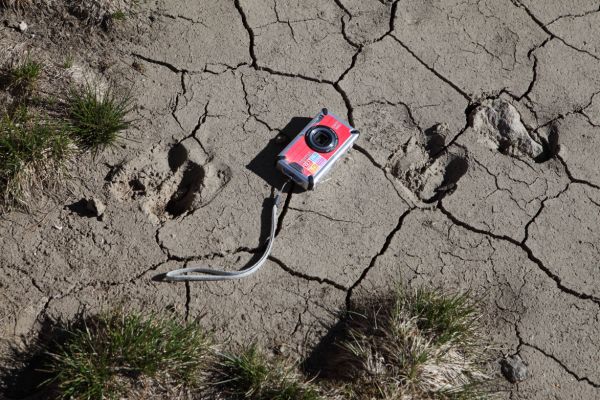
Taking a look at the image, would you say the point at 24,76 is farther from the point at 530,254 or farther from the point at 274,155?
the point at 530,254

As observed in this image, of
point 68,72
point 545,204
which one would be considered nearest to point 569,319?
point 545,204

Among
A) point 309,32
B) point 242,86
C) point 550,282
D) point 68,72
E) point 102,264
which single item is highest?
point 309,32

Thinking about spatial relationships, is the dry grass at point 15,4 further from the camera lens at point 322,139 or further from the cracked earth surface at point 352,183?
the camera lens at point 322,139

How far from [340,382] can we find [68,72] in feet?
6.45

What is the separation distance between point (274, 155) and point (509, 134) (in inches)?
49.4

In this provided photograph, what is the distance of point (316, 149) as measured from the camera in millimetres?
3381

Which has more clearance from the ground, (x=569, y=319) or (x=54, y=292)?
(x=569, y=319)

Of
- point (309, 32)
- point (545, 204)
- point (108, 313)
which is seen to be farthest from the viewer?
point (309, 32)

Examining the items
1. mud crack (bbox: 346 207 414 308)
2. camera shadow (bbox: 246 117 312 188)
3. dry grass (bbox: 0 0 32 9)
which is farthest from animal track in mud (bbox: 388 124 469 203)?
dry grass (bbox: 0 0 32 9)

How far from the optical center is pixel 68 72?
345 cm

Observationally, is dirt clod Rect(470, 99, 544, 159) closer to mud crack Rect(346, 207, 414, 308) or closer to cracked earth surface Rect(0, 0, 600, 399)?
cracked earth surface Rect(0, 0, 600, 399)

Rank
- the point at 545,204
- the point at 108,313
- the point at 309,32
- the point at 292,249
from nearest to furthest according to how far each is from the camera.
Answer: the point at 108,313
the point at 292,249
the point at 545,204
the point at 309,32

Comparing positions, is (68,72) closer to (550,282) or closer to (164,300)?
(164,300)

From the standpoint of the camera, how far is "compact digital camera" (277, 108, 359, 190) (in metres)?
3.33
